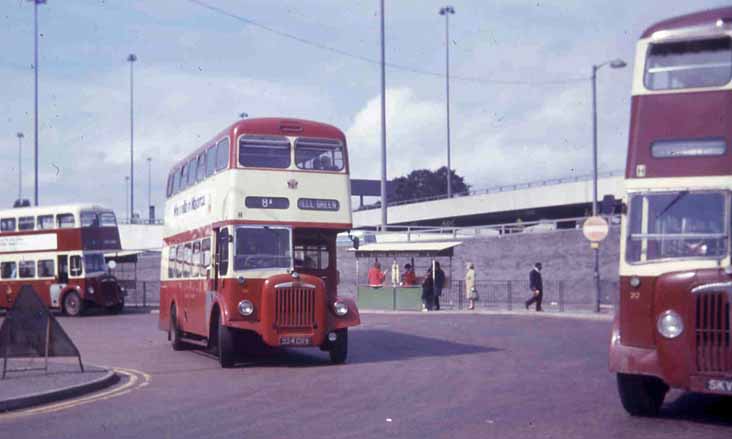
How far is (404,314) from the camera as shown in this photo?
35844mm

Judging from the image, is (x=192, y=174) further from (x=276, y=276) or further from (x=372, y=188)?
(x=372, y=188)

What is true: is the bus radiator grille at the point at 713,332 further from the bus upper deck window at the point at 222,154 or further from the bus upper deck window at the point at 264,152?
the bus upper deck window at the point at 222,154

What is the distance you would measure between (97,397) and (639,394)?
23.9 feet

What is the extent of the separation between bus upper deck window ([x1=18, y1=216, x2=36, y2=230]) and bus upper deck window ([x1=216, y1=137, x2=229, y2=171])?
24.7 m

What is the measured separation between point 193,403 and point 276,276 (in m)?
4.63

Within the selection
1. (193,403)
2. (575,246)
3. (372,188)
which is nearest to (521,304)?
(575,246)

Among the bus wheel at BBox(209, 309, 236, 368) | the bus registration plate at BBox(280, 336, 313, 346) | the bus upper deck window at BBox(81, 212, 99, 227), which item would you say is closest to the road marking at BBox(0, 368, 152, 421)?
the bus wheel at BBox(209, 309, 236, 368)

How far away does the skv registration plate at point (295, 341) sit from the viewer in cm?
1670

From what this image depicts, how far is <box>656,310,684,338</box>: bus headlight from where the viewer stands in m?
9.63

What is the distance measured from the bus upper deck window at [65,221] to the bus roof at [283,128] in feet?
75.8

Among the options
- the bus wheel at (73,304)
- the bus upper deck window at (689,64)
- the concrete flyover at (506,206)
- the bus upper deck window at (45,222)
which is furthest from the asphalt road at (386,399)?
the concrete flyover at (506,206)

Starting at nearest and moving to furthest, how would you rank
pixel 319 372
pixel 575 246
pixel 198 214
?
pixel 319 372, pixel 198 214, pixel 575 246

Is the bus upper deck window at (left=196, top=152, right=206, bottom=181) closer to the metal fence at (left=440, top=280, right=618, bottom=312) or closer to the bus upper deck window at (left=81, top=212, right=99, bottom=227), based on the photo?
the bus upper deck window at (left=81, top=212, right=99, bottom=227)

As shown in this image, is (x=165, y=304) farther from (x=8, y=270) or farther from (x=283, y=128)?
(x=8, y=270)
